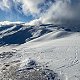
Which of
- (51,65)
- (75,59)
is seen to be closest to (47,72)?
(51,65)

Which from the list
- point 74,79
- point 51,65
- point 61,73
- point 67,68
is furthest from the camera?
point 51,65

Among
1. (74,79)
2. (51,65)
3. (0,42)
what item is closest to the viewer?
(74,79)

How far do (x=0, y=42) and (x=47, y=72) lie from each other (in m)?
129

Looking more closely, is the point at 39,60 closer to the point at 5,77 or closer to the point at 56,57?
the point at 56,57

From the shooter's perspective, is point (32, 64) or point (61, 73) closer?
point (61, 73)

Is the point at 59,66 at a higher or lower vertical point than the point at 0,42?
lower

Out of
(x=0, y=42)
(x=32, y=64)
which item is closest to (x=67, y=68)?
(x=32, y=64)

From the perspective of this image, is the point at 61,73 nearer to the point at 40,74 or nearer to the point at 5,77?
the point at 40,74

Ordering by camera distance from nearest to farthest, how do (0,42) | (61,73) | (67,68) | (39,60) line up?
(61,73), (67,68), (39,60), (0,42)

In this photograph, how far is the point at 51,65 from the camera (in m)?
80.7

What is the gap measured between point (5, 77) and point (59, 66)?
15.9 m

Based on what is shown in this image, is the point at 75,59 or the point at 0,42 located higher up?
the point at 0,42

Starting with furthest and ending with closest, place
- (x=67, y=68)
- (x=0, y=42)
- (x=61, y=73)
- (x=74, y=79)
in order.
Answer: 1. (x=0, y=42)
2. (x=67, y=68)
3. (x=61, y=73)
4. (x=74, y=79)

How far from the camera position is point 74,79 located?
214ft
